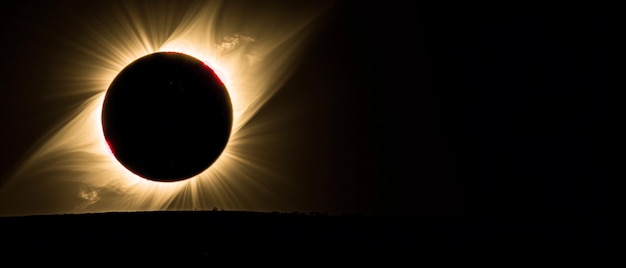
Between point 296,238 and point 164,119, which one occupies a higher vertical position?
point 164,119

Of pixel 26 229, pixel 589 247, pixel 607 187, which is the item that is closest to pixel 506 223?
pixel 589 247

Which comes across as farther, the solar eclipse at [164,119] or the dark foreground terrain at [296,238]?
the solar eclipse at [164,119]

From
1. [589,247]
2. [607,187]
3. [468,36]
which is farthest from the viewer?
[468,36]

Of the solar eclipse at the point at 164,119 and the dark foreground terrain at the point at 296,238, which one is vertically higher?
the solar eclipse at the point at 164,119

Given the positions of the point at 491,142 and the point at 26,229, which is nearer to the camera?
the point at 26,229

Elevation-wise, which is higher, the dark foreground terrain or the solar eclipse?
the solar eclipse

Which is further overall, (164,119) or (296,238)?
(164,119)

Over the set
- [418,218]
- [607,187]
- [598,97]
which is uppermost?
[598,97]

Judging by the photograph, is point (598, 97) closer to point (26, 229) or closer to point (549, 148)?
point (549, 148)
